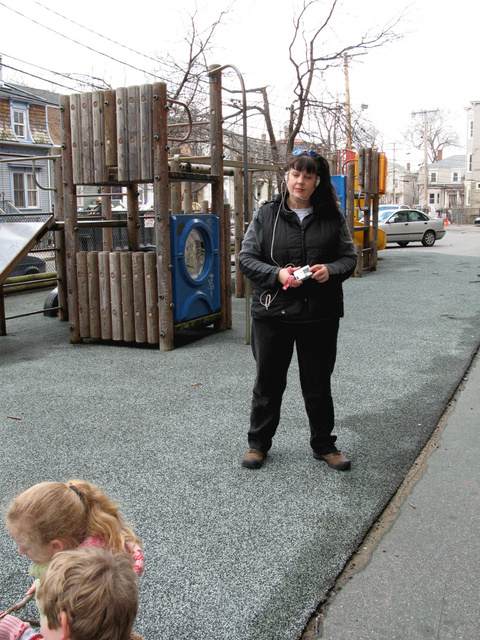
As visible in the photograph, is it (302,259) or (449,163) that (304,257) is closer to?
(302,259)

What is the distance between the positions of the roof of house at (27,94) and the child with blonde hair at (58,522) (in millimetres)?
30379

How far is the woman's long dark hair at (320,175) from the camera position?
11.3 feet

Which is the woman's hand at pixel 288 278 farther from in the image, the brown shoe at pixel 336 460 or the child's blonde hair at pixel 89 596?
the child's blonde hair at pixel 89 596

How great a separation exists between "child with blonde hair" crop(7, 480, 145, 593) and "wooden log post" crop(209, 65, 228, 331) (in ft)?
20.4

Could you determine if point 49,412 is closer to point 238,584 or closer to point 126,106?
point 238,584

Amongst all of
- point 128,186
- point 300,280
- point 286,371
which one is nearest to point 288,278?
point 300,280

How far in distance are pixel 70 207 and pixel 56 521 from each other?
235 inches

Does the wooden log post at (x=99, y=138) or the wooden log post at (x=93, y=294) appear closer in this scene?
the wooden log post at (x=99, y=138)

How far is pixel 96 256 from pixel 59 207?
2193mm

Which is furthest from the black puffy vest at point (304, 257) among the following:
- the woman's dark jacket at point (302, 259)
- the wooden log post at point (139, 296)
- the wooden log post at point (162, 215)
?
the wooden log post at point (139, 296)

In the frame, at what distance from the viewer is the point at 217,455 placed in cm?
396

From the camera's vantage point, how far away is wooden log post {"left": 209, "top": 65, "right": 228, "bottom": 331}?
768 cm

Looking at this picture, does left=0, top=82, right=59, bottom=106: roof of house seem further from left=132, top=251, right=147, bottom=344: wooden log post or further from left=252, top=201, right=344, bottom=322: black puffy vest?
left=252, top=201, right=344, bottom=322: black puffy vest

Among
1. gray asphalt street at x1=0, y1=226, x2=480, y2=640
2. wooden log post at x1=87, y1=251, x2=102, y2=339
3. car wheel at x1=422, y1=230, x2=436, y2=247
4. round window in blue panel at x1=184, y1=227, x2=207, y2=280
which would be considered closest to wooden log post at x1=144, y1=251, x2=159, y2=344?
gray asphalt street at x1=0, y1=226, x2=480, y2=640
